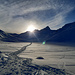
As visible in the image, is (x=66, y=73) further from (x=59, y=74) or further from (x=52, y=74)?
(x=52, y=74)

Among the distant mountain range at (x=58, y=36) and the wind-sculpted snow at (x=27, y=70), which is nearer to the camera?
the wind-sculpted snow at (x=27, y=70)

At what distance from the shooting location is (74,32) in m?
72.6

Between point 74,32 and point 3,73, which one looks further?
point 74,32

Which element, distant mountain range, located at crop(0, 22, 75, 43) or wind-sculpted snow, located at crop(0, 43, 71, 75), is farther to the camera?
distant mountain range, located at crop(0, 22, 75, 43)

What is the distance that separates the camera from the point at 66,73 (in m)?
6.44

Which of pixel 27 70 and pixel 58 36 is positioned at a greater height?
pixel 58 36

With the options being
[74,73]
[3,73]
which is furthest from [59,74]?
[3,73]

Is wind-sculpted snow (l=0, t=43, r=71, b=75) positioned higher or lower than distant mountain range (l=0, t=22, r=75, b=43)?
lower

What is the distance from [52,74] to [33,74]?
1585mm

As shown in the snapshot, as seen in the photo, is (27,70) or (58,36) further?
(58,36)

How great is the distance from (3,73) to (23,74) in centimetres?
163

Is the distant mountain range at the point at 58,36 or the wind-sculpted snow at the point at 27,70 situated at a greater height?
the distant mountain range at the point at 58,36

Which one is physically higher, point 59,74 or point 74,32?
point 74,32

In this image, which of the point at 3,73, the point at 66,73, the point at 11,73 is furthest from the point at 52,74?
the point at 3,73
